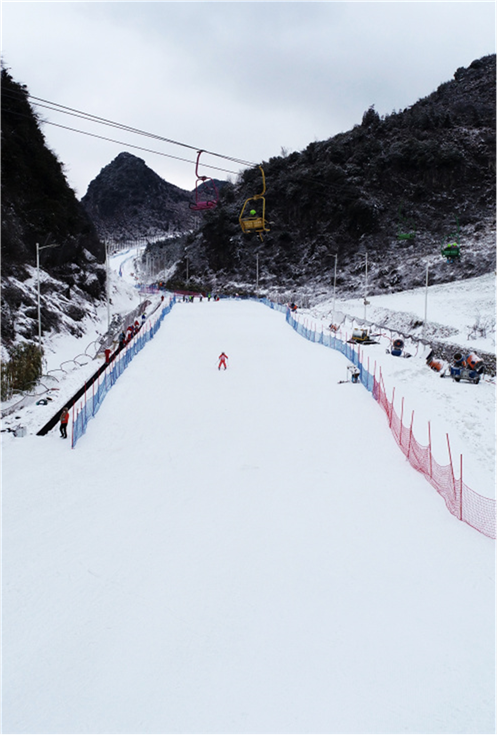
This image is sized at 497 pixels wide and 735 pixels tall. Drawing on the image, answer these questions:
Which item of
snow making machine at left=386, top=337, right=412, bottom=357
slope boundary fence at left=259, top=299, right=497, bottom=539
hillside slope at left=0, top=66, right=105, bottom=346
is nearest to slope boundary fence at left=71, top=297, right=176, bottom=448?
hillside slope at left=0, top=66, right=105, bottom=346

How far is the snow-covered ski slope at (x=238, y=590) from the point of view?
6.50m

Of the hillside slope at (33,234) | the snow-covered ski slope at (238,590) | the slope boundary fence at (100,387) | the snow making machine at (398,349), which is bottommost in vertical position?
the snow-covered ski slope at (238,590)

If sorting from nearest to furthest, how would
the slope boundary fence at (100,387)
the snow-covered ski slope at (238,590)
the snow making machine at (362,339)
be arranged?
the snow-covered ski slope at (238,590)
the slope boundary fence at (100,387)
the snow making machine at (362,339)

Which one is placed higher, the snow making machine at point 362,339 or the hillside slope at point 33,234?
the hillside slope at point 33,234

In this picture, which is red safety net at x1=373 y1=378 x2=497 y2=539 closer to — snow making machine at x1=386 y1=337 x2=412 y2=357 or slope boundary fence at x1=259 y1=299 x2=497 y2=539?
slope boundary fence at x1=259 y1=299 x2=497 y2=539

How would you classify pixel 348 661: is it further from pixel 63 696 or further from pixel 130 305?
pixel 130 305

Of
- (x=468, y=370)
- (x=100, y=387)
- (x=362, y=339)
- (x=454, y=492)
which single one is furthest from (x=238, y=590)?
(x=362, y=339)

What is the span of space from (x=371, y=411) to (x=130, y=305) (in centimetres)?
5968

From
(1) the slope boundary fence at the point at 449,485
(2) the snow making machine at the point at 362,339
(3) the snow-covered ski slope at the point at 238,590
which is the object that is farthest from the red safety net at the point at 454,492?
(2) the snow making machine at the point at 362,339

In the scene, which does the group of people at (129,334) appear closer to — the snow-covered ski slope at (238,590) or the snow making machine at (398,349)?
the snow-covered ski slope at (238,590)

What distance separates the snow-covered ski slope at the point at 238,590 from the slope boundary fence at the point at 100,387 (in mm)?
890

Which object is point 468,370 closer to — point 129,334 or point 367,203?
point 129,334

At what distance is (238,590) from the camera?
881cm

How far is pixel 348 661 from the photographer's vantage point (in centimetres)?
721
